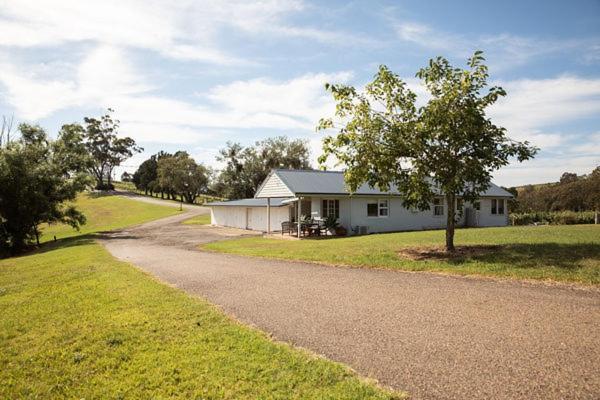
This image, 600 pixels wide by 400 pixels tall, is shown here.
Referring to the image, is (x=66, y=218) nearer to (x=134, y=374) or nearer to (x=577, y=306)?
(x=134, y=374)

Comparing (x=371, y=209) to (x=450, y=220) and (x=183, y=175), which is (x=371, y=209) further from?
(x=183, y=175)

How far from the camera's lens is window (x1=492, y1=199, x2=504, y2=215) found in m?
35.4

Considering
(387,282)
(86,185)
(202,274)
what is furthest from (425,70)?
(86,185)

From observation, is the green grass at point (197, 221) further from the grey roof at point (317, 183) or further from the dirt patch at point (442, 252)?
the dirt patch at point (442, 252)

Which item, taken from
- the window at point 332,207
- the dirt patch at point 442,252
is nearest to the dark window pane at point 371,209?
the window at point 332,207

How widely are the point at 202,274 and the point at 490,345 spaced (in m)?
8.99

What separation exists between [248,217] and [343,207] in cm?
1086

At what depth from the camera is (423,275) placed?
11289 mm

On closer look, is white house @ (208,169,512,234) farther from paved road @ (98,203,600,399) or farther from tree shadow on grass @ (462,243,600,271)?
paved road @ (98,203,600,399)

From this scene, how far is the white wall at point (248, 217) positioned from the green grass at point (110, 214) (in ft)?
37.7

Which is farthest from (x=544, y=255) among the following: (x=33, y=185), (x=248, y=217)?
(x=33, y=185)

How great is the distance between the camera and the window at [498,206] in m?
35.4

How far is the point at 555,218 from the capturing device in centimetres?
3856

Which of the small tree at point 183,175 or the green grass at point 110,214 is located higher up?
the small tree at point 183,175
